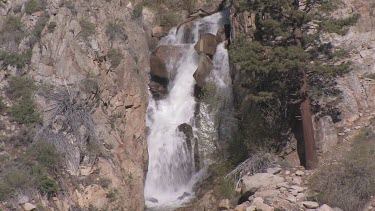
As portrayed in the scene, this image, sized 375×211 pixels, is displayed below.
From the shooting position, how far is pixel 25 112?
18.2 meters

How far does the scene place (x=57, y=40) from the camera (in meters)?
20.8

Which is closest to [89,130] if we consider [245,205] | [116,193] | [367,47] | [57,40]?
[116,193]

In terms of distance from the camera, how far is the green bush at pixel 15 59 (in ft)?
66.5

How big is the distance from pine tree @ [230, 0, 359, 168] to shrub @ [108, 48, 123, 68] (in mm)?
5434

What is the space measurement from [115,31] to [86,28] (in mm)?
1574

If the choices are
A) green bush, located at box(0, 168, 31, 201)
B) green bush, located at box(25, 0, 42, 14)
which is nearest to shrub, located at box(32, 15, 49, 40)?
green bush, located at box(25, 0, 42, 14)

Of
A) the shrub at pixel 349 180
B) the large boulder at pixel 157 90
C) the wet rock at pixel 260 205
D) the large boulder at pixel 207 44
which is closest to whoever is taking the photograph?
the shrub at pixel 349 180

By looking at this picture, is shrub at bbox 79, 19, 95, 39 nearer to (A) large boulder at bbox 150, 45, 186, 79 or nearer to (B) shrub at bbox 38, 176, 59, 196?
(A) large boulder at bbox 150, 45, 186, 79

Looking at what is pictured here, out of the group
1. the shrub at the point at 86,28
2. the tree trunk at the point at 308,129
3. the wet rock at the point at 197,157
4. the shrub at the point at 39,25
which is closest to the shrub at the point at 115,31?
the shrub at the point at 86,28

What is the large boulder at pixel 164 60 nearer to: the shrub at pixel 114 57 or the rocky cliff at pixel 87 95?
the rocky cliff at pixel 87 95

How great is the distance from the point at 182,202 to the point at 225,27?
29.5 feet

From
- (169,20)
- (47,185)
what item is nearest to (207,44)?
(169,20)

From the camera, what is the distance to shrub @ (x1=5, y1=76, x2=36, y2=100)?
18969 mm

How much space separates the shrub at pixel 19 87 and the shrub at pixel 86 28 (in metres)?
2.98
